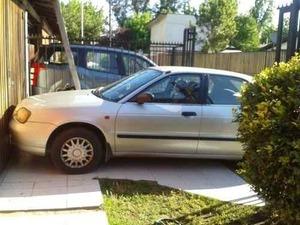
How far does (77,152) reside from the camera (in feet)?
23.0

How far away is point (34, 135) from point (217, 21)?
35824 millimetres

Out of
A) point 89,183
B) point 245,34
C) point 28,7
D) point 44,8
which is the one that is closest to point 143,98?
point 89,183

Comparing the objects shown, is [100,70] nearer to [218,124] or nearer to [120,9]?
[218,124]

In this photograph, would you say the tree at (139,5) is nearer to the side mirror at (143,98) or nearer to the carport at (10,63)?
the carport at (10,63)

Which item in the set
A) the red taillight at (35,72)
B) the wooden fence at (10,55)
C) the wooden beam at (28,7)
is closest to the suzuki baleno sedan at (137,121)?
the wooden fence at (10,55)

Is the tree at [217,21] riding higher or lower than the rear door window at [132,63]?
higher

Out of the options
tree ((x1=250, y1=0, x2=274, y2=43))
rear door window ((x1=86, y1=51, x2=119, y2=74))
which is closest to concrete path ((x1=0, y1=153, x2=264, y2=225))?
rear door window ((x1=86, y1=51, x2=119, y2=74))

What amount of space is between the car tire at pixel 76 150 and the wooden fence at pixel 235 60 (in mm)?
10881

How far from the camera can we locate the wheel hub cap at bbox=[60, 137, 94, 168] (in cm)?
697

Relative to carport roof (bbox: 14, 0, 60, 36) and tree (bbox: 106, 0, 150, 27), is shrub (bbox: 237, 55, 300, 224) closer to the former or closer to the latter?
carport roof (bbox: 14, 0, 60, 36)

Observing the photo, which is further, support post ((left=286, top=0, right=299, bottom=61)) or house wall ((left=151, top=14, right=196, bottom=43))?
house wall ((left=151, top=14, right=196, bottom=43))

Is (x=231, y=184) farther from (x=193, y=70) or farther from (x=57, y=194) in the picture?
(x=57, y=194)

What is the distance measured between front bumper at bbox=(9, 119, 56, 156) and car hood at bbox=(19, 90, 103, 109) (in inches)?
10.7

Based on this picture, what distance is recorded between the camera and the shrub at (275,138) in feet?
13.9
